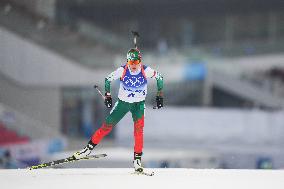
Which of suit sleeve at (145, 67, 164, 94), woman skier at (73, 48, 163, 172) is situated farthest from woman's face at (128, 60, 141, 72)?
suit sleeve at (145, 67, 164, 94)

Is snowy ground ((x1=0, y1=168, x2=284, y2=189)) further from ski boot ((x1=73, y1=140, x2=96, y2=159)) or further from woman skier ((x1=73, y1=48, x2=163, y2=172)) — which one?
woman skier ((x1=73, y1=48, x2=163, y2=172))

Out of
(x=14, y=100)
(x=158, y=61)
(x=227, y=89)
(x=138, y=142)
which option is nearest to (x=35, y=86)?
(x=14, y=100)

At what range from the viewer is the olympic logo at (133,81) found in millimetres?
5973

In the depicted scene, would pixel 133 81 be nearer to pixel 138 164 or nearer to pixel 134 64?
pixel 134 64

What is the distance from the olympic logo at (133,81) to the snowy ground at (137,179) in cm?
96

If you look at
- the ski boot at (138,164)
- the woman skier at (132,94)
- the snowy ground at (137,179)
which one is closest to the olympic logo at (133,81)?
the woman skier at (132,94)

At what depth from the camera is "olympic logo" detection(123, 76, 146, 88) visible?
597cm

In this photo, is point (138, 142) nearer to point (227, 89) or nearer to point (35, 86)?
point (35, 86)

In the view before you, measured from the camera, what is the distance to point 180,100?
54.2 ft

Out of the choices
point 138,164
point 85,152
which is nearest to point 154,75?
point 138,164

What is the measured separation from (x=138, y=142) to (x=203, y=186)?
43.4 inches

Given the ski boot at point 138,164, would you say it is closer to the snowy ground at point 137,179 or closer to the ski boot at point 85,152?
the snowy ground at point 137,179

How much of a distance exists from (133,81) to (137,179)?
104cm

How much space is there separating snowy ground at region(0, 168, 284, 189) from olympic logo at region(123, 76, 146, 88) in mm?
964
